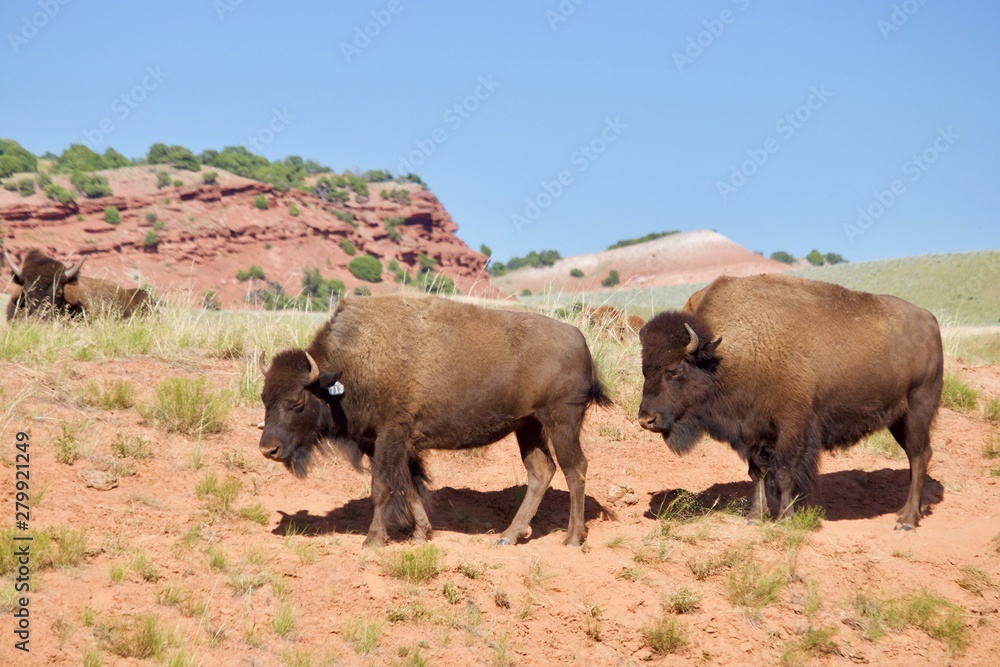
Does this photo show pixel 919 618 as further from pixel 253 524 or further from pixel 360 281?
pixel 360 281

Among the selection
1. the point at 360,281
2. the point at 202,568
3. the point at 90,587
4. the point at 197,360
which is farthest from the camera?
the point at 360,281

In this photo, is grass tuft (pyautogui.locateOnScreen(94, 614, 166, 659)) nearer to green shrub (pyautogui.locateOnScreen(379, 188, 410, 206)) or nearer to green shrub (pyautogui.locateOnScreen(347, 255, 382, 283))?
green shrub (pyautogui.locateOnScreen(347, 255, 382, 283))

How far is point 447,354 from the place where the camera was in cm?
805

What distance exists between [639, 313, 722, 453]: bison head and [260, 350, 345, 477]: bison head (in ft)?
9.46

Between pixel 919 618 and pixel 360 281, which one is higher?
pixel 360 281

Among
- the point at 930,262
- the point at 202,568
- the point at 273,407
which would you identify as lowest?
the point at 202,568

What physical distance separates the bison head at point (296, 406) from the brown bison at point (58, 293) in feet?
24.4

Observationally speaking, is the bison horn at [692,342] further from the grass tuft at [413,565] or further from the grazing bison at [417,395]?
the grass tuft at [413,565]

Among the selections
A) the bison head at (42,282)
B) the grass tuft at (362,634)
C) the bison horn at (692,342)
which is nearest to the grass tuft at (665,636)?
the grass tuft at (362,634)

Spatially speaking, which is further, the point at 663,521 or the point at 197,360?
the point at 197,360

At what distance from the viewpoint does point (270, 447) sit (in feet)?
24.7

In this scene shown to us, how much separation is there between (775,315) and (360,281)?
63116 mm

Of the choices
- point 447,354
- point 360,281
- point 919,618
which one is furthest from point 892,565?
point 360,281

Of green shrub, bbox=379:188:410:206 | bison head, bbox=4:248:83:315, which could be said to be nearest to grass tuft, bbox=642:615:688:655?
bison head, bbox=4:248:83:315
